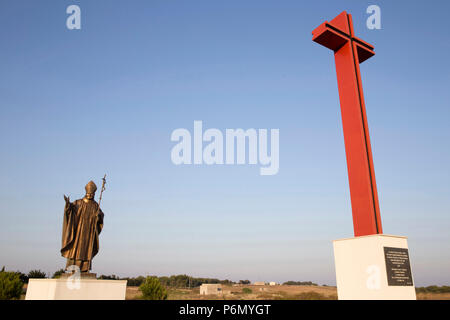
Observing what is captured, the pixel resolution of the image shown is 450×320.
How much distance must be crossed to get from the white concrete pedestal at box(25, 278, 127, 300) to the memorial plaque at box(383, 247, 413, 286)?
8303 millimetres

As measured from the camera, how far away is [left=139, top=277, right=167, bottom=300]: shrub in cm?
1636

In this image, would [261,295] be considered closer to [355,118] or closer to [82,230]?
[355,118]

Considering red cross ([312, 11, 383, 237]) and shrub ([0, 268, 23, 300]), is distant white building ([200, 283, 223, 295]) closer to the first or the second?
shrub ([0, 268, 23, 300])

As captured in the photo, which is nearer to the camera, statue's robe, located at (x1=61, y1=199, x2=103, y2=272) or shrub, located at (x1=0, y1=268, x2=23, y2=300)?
statue's robe, located at (x1=61, y1=199, x2=103, y2=272)

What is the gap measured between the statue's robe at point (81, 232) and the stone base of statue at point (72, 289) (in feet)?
2.01

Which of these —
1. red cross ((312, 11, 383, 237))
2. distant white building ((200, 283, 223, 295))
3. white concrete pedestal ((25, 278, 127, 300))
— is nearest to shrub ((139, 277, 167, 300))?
white concrete pedestal ((25, 278, 127, 300))

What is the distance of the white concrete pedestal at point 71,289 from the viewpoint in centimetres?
931

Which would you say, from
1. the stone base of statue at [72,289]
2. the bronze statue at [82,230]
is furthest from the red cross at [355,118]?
the bronze statue at [82,230]

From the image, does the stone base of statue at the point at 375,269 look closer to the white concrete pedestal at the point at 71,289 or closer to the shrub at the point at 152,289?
the white concrete pedestal at the point at 71,289

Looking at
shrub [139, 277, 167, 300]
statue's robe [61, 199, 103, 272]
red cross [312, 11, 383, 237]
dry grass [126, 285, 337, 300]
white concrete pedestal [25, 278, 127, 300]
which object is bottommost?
dry grass [126, 285, 337, 300]

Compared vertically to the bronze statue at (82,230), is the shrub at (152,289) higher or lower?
lower

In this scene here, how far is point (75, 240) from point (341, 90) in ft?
36.7

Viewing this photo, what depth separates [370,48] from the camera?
14406mm

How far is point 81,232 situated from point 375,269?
9165mm
